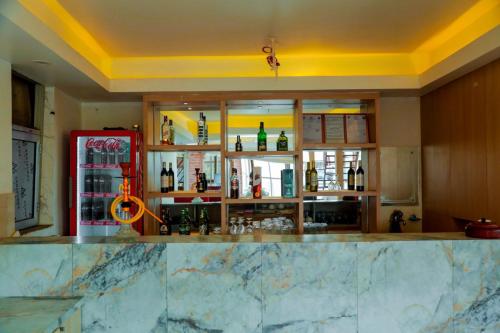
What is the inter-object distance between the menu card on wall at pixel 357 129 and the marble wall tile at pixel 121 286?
222cm

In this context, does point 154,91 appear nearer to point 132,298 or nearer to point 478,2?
point 132,298

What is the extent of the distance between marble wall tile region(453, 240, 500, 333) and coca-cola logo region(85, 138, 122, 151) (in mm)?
2735

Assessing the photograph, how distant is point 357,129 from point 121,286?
8.10 feet

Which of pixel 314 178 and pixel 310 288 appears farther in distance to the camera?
pixel 314 178

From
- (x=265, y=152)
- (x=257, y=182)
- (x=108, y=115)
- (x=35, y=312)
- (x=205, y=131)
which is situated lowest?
(x=35, y=312)

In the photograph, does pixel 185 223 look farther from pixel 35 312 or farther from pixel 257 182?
pixel 35 312

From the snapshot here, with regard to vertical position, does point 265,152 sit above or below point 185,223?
above

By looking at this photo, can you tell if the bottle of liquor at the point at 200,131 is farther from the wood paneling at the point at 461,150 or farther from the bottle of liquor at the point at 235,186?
the wood paneling at the point at 461,150

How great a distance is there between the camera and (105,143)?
3.22 metres

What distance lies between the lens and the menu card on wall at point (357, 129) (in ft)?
10.8

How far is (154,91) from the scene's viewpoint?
3076 millimetres

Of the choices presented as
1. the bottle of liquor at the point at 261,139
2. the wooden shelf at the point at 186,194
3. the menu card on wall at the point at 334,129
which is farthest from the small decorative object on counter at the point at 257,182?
the menu card on wall at the point at 334,129

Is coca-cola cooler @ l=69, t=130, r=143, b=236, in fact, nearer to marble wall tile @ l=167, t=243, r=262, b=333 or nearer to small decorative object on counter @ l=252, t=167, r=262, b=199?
small decorative object on counter @ l=252, t=167, r=262, b=199

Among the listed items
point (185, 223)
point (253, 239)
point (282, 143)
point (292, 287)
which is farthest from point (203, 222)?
point (292, 287)
